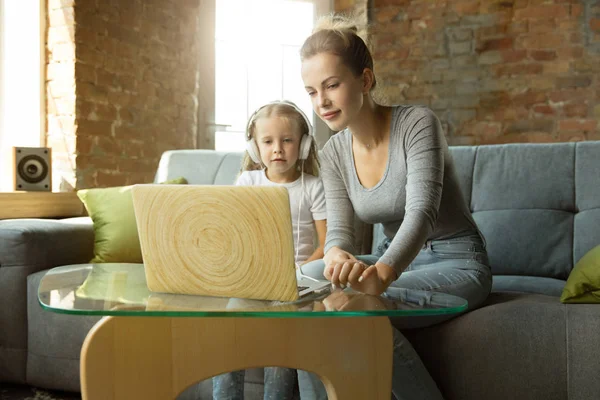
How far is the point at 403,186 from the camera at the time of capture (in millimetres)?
1667

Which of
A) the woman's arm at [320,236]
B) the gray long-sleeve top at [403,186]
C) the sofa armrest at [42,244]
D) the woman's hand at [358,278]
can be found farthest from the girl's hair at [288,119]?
the woman's hand at [358,278]

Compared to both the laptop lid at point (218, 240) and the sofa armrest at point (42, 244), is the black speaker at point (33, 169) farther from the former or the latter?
the laptop lid at point (218, 240)

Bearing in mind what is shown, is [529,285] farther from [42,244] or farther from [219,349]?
[42,244]

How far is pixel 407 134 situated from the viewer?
64.7 inches

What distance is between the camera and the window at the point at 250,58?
14.2ft

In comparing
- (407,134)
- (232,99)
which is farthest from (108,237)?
(232,99)

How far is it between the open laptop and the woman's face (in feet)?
1.74

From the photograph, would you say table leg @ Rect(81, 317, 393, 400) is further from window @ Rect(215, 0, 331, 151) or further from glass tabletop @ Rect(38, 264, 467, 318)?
window @ Rect(215, 0, 331, 151)

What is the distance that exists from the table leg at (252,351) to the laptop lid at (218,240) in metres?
0.08

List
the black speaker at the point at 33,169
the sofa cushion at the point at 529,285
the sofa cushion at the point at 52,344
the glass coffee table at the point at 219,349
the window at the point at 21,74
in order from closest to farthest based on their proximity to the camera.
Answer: the glass coffee table at the point at 219,349 < the sofa cushion at the point at 529,285 < the sofa cushion at the point at 52,344 < the black speaker at the point at 33,169 < the window at the point at 21,74

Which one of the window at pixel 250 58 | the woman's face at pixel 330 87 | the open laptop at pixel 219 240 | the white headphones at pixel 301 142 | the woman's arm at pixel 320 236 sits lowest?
the woman's arm at pixel 320 236

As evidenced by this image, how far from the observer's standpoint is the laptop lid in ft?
→ 3.38

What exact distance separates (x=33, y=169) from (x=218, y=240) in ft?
8.28

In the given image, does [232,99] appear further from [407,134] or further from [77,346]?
[407,134]
